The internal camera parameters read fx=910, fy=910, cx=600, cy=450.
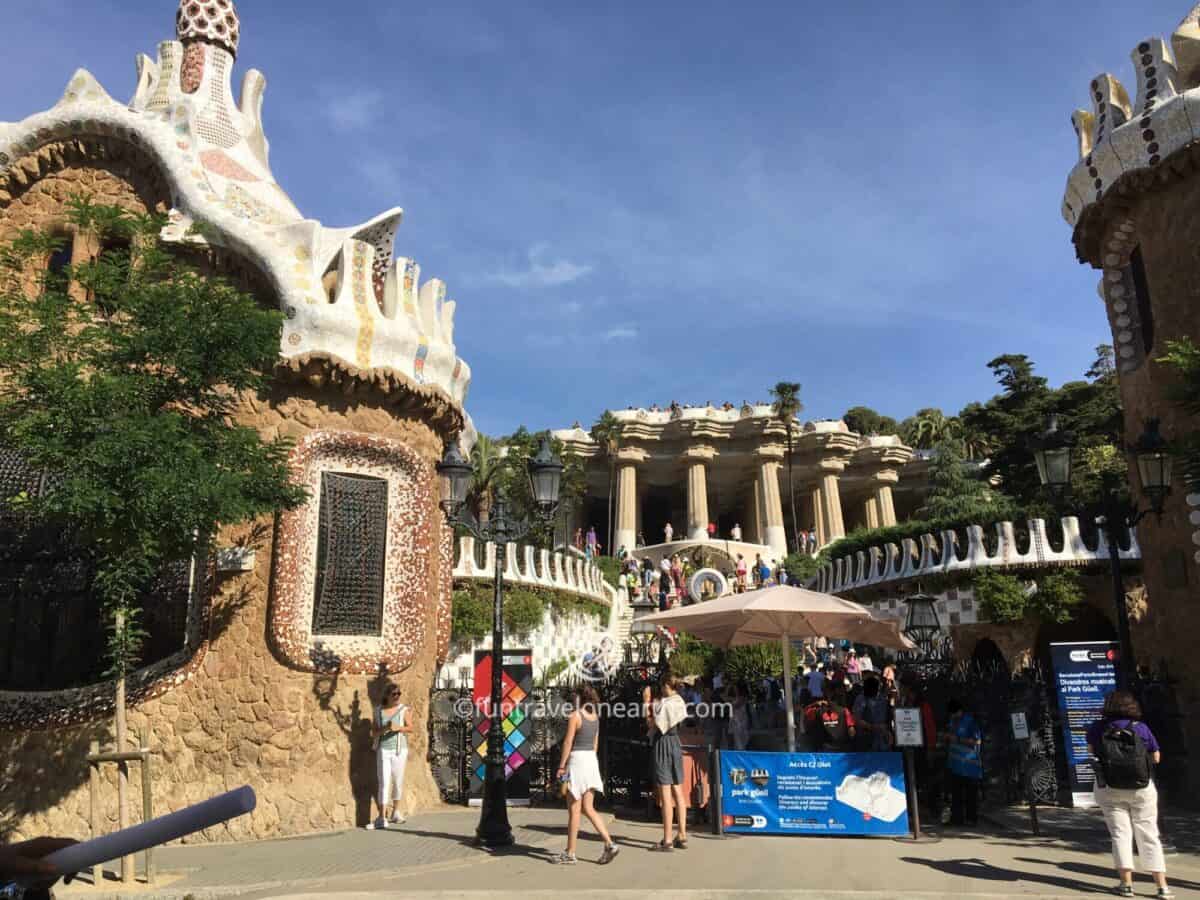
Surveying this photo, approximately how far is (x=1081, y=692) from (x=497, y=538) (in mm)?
6984

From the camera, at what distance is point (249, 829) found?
1023cm

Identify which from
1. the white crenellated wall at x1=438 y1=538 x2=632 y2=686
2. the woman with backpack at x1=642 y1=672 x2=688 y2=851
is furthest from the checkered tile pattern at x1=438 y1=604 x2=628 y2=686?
the woman with backpack at x1=642 y1=672 x2=688 y2=851

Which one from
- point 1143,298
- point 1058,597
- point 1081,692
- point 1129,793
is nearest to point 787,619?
point 1081,692

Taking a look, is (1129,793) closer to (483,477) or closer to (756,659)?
(756,659)

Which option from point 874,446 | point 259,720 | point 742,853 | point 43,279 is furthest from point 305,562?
point 874,446

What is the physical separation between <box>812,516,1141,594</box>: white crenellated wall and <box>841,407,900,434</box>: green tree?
4787 centimetres

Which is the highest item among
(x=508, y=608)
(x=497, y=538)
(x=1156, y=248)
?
(x=1156, y=248)

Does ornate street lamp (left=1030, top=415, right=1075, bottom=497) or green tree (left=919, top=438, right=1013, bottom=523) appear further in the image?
green tree (left=919, top=438, right=1013, bottom=523)

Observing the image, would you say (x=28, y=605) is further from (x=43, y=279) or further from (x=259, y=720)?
(x=43, y=279)

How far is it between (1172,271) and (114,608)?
14969 millimetres

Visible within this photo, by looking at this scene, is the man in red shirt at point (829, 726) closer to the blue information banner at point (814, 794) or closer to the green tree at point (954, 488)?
the blue information banner at point (814, 794)

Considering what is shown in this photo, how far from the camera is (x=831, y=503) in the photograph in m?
55.2

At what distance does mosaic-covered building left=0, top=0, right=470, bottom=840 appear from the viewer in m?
10.3

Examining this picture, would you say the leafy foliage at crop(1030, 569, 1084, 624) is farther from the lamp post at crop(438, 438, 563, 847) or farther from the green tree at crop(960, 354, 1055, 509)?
the lamp post at crop(438, 438, 563, 847)
